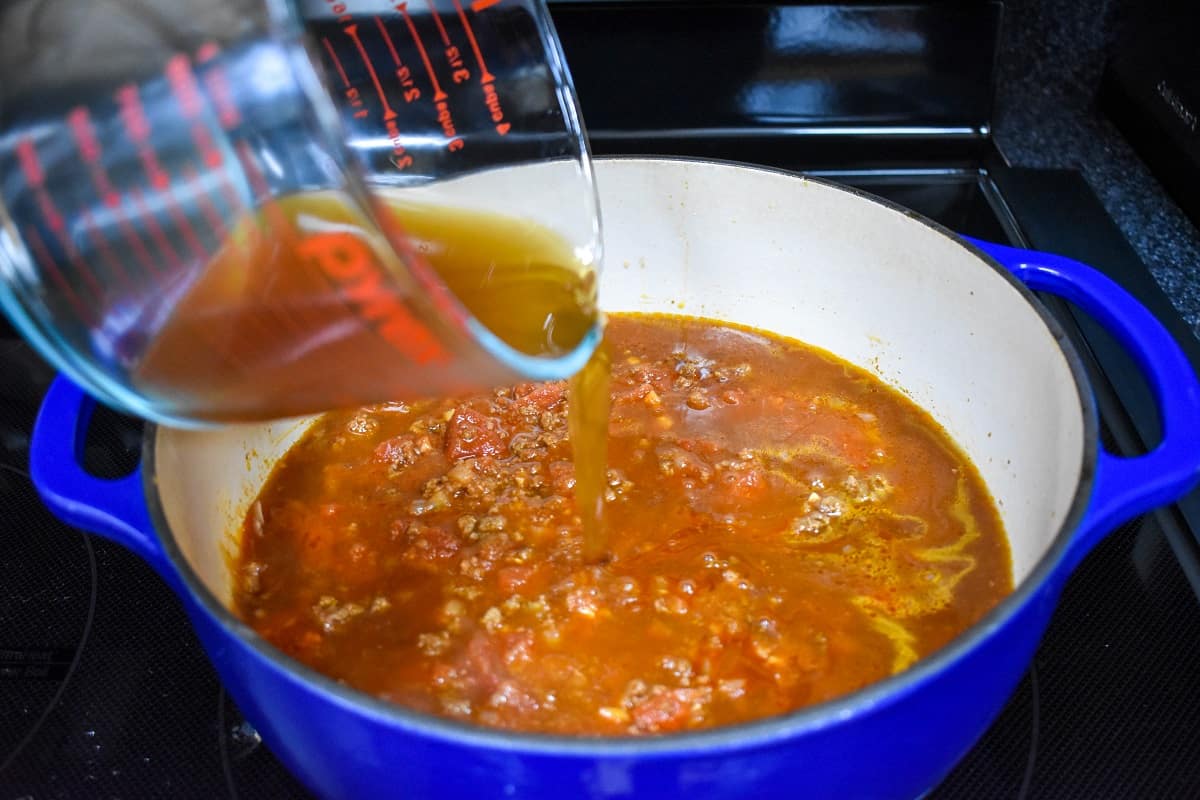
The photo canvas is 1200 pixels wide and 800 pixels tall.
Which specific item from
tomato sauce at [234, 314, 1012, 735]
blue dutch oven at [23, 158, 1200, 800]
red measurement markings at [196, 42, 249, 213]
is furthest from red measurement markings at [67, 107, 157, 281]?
tomato sauce at [234, 314, 1012, 735]

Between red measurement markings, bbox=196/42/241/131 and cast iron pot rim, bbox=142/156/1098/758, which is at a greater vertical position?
red measurement markings, bbox=196/42/241/131

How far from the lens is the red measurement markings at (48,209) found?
877 millimetres

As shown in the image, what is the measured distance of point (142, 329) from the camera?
95cm

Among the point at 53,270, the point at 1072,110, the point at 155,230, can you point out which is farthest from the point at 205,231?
the point at 1072,110

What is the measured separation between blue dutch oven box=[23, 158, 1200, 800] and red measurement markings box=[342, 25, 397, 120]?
35 cm

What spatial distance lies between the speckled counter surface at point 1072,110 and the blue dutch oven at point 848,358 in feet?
1.75

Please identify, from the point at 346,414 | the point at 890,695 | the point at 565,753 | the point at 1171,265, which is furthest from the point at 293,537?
the point at 1171,265

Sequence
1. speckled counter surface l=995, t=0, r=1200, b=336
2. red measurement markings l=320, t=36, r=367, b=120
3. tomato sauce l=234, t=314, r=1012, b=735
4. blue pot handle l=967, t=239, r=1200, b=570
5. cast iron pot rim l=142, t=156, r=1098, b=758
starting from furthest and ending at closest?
speckled counter surface l=995, t=0, r=1200, b=336, red measurement markings l=320, t=36, r=367, b=120, tomato sauce l=234, t=314, r=1012, b=735, blue pot handle l=967, t=239, r=1200, b=570, cast iron pot rim l=142, t=156, r=1098, b=758

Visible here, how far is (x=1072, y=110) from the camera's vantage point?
2.12 meters

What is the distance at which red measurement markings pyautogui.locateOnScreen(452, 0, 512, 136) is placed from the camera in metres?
1.44

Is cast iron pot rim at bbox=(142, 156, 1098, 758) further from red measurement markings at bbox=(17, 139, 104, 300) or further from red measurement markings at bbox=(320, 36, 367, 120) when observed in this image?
red measurement markings at bbox=(320, 36, 367, 120)

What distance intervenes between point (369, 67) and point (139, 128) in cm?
61

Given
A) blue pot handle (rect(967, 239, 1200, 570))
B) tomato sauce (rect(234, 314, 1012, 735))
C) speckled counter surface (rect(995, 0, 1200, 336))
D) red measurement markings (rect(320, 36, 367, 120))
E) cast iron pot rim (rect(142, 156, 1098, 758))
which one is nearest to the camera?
cast iron pot rim (rect(142, 156, 1098, 758))

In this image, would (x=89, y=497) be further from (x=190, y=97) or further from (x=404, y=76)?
(x=404, y=76)
